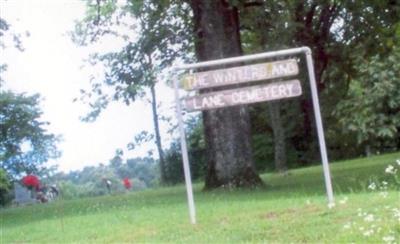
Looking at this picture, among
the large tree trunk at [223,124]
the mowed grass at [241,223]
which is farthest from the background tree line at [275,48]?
the mowed grass at [241,223]

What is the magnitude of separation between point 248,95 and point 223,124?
268 inches

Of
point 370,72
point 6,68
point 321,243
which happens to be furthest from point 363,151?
point 321,243

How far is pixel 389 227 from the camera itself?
24.6ft

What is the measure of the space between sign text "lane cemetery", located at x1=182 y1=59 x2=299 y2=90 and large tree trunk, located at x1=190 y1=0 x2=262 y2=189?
6.76 m

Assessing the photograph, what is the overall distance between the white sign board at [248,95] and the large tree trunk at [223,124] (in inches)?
264

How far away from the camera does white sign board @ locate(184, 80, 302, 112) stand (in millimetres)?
10055

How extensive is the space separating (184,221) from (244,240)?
2304 mm

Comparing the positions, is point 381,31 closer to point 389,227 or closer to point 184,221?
point 184,221

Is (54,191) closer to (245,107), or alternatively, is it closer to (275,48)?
(275,48)

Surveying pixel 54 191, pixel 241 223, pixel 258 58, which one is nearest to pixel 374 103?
pixel 54 191

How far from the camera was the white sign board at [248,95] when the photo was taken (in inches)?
396

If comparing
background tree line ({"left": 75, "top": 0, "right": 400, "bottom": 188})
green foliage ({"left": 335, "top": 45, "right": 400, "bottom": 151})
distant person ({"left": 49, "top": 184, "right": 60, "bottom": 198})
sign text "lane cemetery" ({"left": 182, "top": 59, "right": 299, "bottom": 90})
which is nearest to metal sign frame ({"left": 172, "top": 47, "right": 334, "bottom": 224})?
sign text "lane cemetery" ({"left": 182, "top": 59, "right": 299, "bottom": 90})

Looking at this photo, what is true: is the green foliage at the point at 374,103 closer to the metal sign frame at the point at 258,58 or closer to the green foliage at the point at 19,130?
the green foliage at the point at 19,130

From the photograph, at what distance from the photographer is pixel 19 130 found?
37.1 meters
